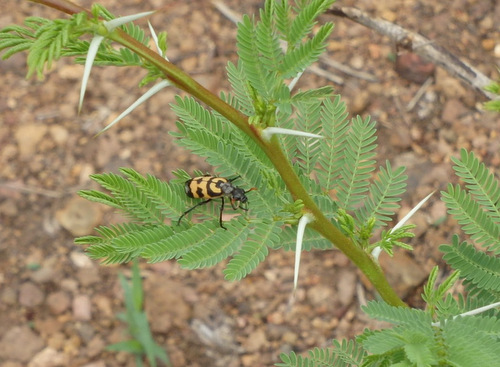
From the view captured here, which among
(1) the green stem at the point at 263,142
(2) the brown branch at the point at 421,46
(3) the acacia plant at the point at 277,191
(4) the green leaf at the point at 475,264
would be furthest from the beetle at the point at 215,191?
(2) the brown branch at the point at 421,46

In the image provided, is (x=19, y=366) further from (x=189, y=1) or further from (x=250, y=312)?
(x=189, y=1)

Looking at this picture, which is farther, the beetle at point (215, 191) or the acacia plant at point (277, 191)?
the beetle at point (215, 191)

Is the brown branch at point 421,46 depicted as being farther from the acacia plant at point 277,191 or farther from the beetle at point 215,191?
the beetle at point 215,191

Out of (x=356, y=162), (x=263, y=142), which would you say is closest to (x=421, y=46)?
(x=356, y=162)

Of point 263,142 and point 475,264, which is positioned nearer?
point 263,142

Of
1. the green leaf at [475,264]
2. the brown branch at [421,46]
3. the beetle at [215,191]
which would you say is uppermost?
the brown branch at [421,46]

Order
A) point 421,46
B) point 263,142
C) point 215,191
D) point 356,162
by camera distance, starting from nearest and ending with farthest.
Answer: point 263,142 → point 215,191 → point 356,162 → point 421,46

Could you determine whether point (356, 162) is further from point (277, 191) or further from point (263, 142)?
point (263, 142)
